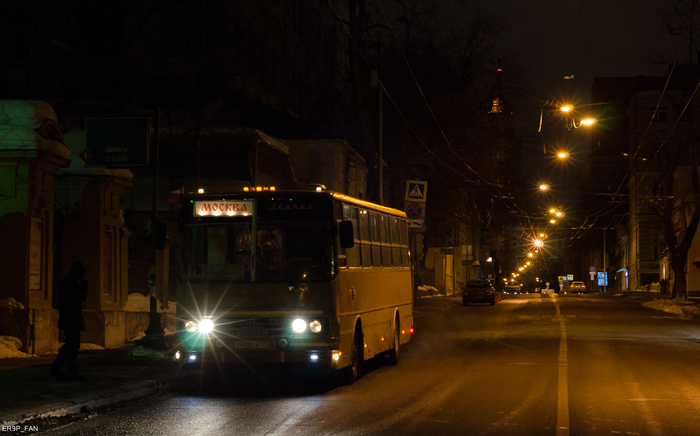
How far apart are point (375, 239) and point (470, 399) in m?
4.92

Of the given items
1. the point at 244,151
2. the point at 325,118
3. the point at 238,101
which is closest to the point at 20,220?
the point at 244,151

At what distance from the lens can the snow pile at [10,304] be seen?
1538 centimetres

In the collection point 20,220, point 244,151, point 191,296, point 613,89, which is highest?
point 613,89

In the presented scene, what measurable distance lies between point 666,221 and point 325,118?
2019 centimetres

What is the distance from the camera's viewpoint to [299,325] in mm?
12172

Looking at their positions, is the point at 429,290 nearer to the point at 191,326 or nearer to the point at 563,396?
the point at 191,326

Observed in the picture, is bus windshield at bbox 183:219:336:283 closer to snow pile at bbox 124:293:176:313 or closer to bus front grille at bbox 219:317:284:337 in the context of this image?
bus front grille at bbox 219:317:284:337

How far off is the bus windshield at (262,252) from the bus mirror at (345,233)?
20cm

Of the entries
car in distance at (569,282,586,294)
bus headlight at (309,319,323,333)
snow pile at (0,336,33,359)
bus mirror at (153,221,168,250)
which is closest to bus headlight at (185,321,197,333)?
bus mirror at (153,221,168,250)

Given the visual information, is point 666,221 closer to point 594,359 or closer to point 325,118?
point 325,118

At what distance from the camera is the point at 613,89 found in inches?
4719

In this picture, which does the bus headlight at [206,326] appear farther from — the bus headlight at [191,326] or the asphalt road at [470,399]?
the asphalt road at [470,399]

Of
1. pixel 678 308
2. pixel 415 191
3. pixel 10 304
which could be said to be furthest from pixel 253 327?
pixel 678 308

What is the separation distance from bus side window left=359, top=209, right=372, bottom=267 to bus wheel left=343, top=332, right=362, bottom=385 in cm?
139
